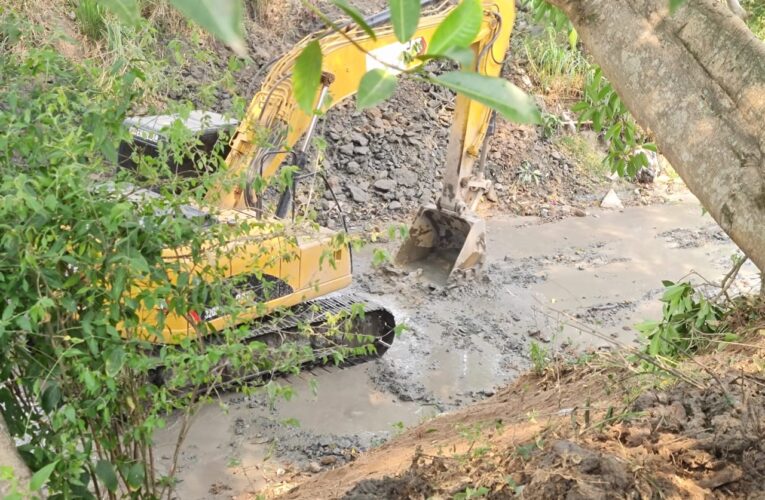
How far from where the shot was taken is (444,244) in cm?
873

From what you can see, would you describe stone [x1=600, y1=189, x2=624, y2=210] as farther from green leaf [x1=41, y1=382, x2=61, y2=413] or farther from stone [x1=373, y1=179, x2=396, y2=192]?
green leaf [x1=41, y1=382, x2=61, y2=413]

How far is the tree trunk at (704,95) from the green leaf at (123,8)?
3.96 ft

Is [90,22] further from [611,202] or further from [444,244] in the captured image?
[611,202]

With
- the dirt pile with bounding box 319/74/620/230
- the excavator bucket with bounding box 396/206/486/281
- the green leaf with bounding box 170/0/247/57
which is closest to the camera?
the green leaf with bounding box 170/0/247/57

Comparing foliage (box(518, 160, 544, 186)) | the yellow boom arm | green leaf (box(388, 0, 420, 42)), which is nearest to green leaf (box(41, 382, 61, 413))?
the yellow boom arm

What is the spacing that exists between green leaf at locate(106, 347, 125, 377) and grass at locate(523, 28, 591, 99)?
1186 centimetres

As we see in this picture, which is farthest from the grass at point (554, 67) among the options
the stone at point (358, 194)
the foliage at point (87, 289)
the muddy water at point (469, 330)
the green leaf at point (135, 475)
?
the green leaf at point (135, 475)

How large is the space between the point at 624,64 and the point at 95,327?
1.91 meters

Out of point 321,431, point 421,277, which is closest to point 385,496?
point 321,431

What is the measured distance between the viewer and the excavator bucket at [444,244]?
8344 mm

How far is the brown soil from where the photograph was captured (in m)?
2.63

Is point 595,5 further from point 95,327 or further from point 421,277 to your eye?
point 421,277

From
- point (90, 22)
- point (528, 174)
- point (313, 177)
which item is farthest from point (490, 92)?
point (528, 174)

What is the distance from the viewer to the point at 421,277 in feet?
27.8
